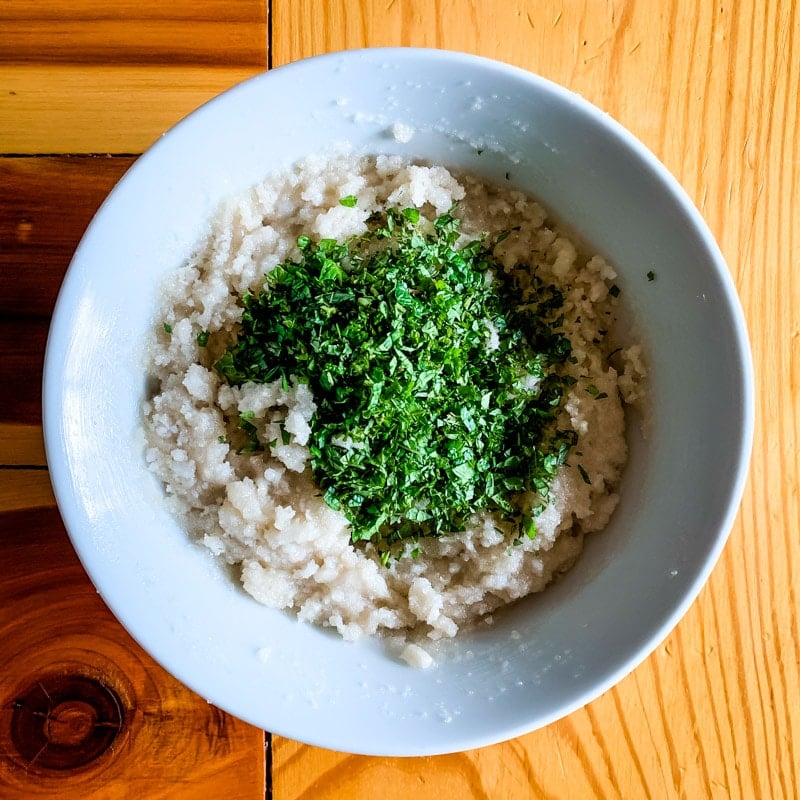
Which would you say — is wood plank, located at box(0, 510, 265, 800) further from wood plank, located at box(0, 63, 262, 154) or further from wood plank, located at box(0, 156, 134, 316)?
wood plank, located at box(0, 63, 262, 154)

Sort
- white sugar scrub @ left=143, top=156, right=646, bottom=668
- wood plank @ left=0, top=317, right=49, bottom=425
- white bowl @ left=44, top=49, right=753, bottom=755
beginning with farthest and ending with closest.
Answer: wood plank @ left=0, top=317, right=49, bottom=425, white sugar scrub @ left=143, top=156, right=646, bottom=668, white bowl @ left=44, top=49, right=753, bottom=755

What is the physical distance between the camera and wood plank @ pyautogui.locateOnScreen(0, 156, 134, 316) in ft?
5.06

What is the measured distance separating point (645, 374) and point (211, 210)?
797 millimetres

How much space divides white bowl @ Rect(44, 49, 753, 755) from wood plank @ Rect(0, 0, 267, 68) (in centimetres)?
38

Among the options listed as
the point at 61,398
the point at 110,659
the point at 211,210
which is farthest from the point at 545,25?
the point at 110,659

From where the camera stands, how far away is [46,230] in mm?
1548

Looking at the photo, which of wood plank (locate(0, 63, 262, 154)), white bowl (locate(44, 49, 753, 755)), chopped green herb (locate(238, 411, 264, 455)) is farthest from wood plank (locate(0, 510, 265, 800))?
wood plank (locate(0, 63, 262, 154))

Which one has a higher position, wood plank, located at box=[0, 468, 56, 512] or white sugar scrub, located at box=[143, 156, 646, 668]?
white sugar scrub, located at box=[143, 156, 646, 668]

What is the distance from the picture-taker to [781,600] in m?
1.58

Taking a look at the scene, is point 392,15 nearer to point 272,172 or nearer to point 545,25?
point 545,25

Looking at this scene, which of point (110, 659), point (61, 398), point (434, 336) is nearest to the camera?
point (61, 398)

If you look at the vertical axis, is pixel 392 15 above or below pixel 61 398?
above

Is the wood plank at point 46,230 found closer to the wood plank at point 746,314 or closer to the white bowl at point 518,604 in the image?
the white bowl at point 518,604

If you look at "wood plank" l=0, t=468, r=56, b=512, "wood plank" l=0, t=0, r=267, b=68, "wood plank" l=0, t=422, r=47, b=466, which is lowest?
"wood plank" l=0, t=468, r=56, b=512
